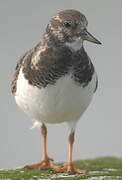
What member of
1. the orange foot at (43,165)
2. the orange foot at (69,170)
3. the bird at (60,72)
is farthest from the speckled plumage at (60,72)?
the orange foot at (43,165)

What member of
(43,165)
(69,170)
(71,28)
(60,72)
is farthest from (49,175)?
(71,28)

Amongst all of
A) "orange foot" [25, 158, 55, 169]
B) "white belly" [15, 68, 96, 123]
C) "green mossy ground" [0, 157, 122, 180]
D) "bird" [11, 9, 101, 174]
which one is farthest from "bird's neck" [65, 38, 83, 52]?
"orange foot" [25, 158, 55, 169]

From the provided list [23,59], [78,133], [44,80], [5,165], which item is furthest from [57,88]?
[78,133]

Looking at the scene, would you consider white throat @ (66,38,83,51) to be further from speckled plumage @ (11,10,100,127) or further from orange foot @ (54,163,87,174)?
orange foot @ (54,163,87,174)

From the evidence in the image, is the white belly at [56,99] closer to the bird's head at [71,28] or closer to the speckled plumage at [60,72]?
the speckled plumage at [60,72]

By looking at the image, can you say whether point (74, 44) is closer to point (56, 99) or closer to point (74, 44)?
point (74, 44)

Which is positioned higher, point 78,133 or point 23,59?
point 78,133

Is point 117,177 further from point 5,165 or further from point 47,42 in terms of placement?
point 5,165
